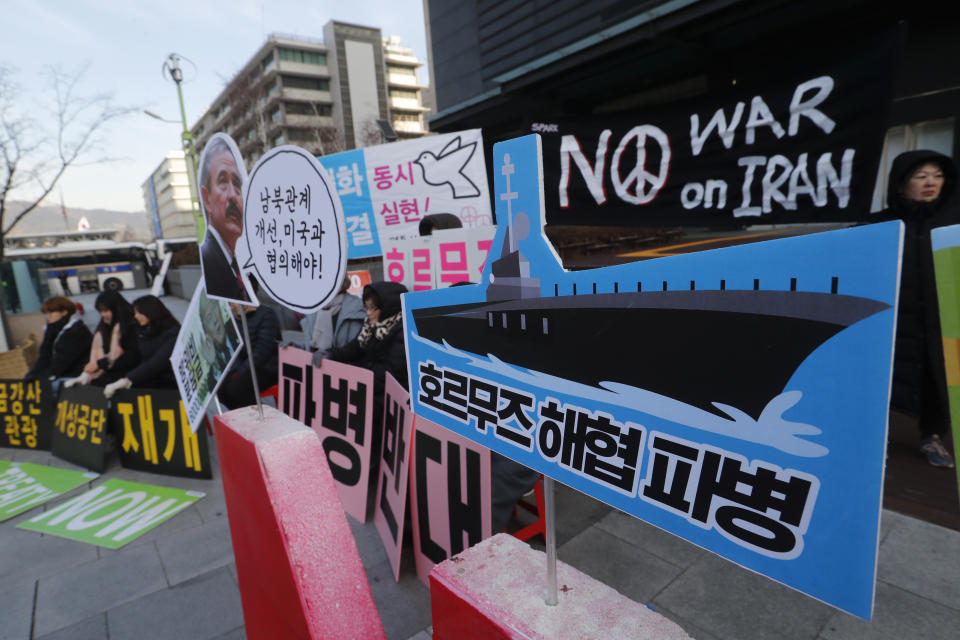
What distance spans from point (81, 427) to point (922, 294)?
6.26 m

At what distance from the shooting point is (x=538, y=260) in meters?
1.02

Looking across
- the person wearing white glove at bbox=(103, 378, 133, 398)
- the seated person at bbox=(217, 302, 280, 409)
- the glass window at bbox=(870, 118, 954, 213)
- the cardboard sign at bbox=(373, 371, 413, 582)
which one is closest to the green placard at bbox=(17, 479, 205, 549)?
the person wearing white glove at bbox=(103, 378, 133, 398)

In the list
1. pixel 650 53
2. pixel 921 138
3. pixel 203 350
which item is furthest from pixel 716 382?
pixel 650 53

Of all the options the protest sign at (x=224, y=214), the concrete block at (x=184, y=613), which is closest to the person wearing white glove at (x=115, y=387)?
the concrete block at (x=184, y=613)

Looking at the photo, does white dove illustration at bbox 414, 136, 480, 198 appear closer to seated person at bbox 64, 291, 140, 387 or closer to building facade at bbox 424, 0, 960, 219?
building facade at bbox 424, 0, 960, 219

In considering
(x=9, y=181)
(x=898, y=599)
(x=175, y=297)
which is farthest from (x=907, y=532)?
(x=175, y=297)

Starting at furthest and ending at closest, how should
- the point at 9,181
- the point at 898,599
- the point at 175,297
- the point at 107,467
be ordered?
the point at 175,297 < the point at 9,181 < the point at 107,467 < the point at 898,599

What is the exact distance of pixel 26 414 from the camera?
4824mm

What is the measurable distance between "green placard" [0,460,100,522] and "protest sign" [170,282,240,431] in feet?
4.48

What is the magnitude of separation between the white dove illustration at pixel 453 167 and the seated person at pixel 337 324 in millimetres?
1307

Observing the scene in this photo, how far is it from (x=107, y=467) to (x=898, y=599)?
5.42 metres

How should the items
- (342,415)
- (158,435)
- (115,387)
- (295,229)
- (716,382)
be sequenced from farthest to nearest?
(115,387) < (158,435) < (342,415) < (295,229) < (716,382)

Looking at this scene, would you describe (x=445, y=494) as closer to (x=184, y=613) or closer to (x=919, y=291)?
(x=184, y=613)

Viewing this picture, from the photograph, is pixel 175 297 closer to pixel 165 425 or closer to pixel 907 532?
pixel 165 425
